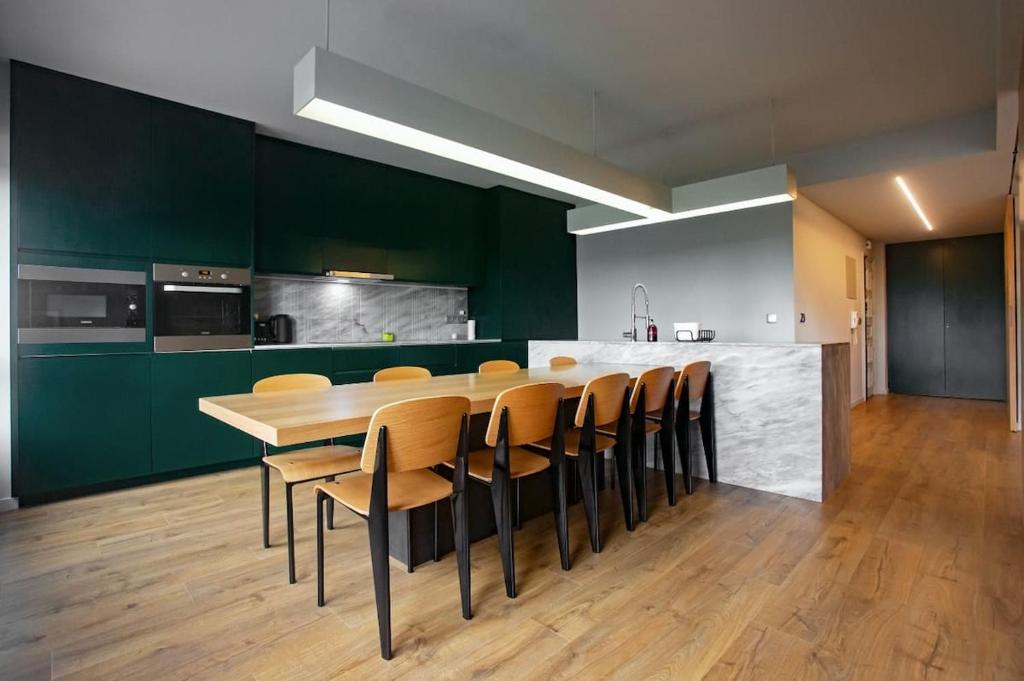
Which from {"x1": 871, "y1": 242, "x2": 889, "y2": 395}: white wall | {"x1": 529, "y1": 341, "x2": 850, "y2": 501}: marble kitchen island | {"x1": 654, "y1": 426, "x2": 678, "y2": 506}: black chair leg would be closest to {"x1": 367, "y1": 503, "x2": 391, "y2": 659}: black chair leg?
{"x1": 654, "y1": 426, "x2": 678, "y2": 506}: black chair leg

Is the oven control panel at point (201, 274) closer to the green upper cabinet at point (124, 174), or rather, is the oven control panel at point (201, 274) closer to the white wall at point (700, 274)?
the green upper cabinet at point (124, 174)

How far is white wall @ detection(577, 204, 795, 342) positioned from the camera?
17.0 feet

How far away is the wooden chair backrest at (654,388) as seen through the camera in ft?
8.95

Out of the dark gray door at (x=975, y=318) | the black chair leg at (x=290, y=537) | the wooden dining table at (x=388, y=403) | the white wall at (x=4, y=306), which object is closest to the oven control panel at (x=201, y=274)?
the white wall at (x=4, y=306)

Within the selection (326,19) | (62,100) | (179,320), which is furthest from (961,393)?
(62,100)

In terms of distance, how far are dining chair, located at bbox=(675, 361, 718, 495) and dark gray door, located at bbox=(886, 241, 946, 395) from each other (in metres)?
6.21

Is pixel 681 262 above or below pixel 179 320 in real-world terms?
above

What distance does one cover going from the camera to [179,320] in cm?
369

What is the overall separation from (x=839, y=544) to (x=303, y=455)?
2602 millimetres

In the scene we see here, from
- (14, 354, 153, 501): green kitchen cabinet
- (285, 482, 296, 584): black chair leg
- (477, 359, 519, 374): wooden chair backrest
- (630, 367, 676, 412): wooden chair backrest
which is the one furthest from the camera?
(477, 359, 519, 374): wooden chair backrest

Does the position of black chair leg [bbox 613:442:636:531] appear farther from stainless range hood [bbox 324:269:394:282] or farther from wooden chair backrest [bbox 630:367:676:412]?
stainless range hood [bbox 324:269:394:282]

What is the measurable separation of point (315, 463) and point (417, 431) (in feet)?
2.81

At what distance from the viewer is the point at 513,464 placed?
2.23 m

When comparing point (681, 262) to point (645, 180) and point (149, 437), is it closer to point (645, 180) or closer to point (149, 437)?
point (645, 180)
